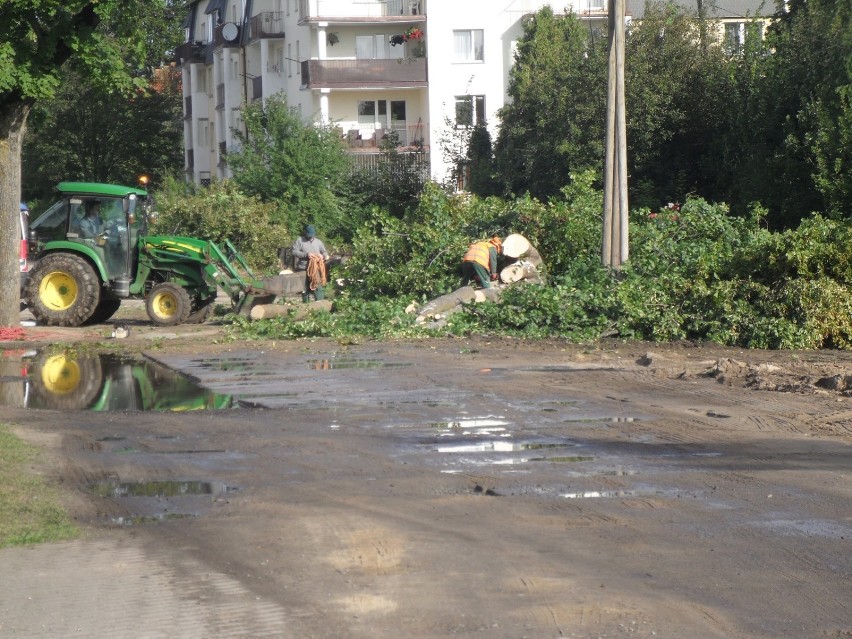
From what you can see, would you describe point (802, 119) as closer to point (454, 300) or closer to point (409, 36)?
point (454, 300)

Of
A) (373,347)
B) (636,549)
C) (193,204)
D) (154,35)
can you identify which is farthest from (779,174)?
(154,35)

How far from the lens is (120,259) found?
21.1 m

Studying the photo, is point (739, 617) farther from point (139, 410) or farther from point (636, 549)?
point (139, 410)

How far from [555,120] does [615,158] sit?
16.4m

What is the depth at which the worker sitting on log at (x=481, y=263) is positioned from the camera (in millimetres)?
21031

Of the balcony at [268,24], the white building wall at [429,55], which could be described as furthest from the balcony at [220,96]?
the white building wall at [429,55]

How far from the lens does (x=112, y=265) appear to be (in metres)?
21.1

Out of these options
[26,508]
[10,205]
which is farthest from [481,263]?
[26,508]

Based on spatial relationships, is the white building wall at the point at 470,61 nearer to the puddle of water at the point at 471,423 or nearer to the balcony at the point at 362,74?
the balcony at the point at 362,74

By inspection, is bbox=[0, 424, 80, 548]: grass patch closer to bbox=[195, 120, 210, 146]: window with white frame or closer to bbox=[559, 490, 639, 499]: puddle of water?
bbox=[559, 490, 639, 499]: puddle of water

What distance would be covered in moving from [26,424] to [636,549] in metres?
6.85

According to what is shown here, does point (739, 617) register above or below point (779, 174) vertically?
below

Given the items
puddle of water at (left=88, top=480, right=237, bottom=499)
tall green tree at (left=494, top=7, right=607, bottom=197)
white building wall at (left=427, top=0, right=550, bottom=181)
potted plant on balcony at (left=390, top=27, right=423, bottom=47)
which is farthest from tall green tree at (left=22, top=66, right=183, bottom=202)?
puddle of water at (left=88, top=480, right=237, bottom=499)

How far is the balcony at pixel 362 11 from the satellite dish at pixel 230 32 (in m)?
7.45
